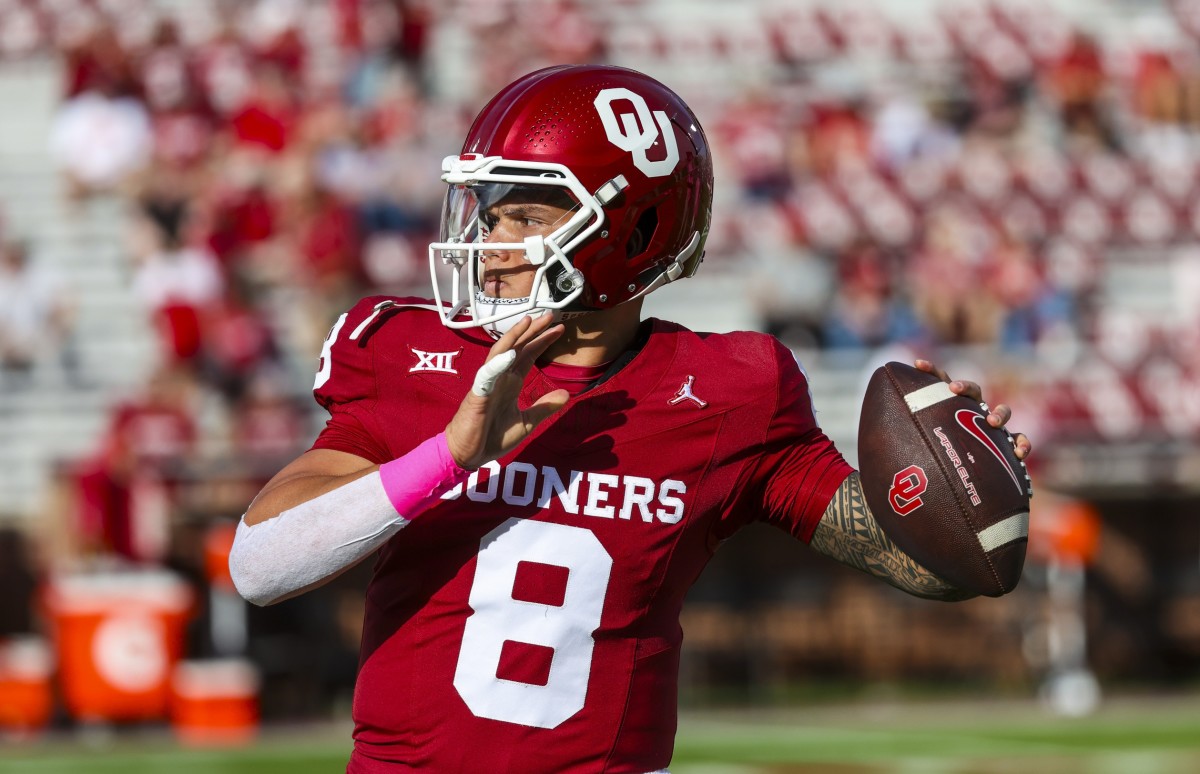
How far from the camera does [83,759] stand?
726 cm

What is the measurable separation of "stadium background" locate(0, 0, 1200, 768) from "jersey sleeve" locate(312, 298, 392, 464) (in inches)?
224

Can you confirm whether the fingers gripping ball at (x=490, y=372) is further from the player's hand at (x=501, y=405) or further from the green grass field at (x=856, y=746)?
the green grass field at (x=856, y=746)

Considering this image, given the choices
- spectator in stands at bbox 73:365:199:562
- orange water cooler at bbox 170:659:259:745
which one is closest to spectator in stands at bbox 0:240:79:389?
spectator in stands at bbox 73:365:199:562

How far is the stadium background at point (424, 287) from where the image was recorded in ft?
27.2

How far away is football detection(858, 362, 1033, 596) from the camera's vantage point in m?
2.43

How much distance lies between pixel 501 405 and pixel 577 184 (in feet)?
1.32

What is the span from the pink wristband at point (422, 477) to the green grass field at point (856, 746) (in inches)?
180

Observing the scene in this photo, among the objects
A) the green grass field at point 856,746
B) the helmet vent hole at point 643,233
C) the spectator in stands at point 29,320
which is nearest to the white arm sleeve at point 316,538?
the helmet vent hole at point 643,233

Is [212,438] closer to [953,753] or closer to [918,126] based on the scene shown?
[953,753]

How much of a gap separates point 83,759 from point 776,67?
7541 millimetres

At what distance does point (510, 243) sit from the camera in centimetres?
241

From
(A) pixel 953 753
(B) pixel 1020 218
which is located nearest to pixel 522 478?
(A) pixel 953 753

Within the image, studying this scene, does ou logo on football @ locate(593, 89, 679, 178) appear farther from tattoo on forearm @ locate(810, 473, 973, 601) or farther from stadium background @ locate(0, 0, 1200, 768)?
stadium background @ locate(0, 0, 1200, 768)

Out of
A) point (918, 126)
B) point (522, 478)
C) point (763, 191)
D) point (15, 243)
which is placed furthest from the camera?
point (918, 126)
